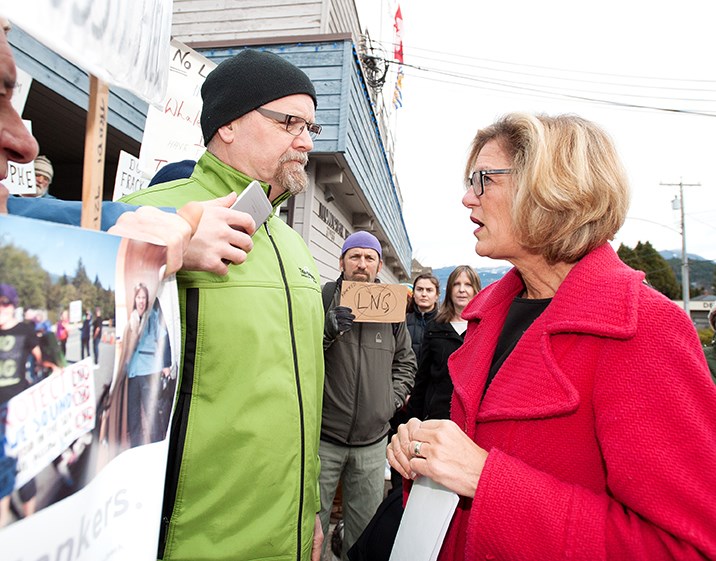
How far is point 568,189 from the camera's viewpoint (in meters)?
1.26

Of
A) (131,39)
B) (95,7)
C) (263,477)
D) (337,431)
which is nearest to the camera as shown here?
(95,7)

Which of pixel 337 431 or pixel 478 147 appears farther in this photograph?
pixel 337 431

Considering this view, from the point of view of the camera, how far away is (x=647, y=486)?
0.93 meters

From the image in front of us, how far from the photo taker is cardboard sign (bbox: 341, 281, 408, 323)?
323 centimetres

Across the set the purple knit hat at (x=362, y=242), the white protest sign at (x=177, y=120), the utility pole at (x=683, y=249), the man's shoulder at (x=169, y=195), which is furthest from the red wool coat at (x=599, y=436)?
the utility pole at (x=683, y=249)

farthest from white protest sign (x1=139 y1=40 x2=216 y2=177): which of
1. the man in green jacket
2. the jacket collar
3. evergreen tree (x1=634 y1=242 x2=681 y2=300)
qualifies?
Answer: evergreen tree (x1=634 y1=242 x2=681 y2=300)

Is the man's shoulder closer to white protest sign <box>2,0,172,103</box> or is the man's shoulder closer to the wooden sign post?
white protest sign <box>2,0,172,103</box>

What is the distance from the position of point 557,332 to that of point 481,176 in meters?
0.58

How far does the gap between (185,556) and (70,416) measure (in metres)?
0.80

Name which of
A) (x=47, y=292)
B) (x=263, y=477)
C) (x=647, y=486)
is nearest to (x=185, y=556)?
(x=263, y=477)

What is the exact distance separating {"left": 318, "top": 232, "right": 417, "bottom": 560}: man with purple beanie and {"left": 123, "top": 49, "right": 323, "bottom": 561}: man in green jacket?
1498 mm

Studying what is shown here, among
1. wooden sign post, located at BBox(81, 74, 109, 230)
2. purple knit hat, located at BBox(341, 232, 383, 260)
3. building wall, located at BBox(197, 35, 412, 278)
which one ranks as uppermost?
building wall, located at BBox(197, 35, 412, 278)

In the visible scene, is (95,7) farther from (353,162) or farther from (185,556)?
(353,162)

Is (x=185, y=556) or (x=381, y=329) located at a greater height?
(x=381, y=329)
